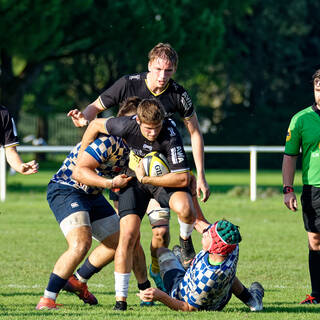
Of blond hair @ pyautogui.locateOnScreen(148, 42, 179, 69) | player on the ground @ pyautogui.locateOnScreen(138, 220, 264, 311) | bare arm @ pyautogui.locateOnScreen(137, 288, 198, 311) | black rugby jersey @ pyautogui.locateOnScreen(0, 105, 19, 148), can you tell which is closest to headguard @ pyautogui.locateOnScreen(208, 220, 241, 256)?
player on the ground @ pyautogui.locateOnScreen(138, 220, 264, 311)

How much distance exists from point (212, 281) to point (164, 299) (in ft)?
1.58

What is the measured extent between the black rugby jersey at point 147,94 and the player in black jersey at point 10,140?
44.4 inches

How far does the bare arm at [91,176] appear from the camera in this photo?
7.43 m

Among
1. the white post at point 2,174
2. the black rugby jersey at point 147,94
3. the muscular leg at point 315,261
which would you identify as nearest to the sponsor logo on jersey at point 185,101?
the black rugby jersey at point 147,94

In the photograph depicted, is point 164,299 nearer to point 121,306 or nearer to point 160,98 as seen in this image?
point 121,306

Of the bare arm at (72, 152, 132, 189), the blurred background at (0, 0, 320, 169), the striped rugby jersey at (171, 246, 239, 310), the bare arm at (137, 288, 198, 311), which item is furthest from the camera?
the blurred background at (0, 0, 320, 169)

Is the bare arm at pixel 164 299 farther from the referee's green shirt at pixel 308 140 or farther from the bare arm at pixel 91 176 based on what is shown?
the referee's green shirt at pixel 308 140

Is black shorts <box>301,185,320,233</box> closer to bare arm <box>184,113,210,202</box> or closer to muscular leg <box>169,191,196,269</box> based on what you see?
bare arm <box>184,113,210,202</box>

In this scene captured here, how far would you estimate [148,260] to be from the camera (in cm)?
1173

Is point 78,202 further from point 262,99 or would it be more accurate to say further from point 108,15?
point 262,99

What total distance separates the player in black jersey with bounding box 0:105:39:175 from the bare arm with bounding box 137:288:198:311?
1.67 meters

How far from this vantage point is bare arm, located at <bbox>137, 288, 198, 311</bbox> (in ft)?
23.5

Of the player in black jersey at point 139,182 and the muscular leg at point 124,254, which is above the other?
the player in black jersey at point 139,182

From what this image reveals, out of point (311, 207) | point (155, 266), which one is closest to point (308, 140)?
point (311, 207)
